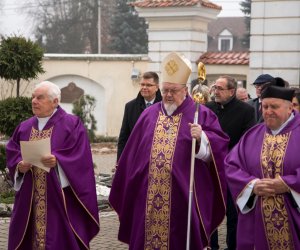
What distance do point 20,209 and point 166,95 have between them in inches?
64.2

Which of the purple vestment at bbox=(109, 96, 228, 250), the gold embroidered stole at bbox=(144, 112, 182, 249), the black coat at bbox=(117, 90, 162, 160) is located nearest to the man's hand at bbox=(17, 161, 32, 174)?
the purple vestment at bbox=(109, 96, 228, 250)

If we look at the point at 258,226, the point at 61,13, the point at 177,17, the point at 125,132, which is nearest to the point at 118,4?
the point at 61,13

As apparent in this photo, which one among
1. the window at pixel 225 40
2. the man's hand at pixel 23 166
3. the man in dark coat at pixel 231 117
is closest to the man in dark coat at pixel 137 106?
the man in dark coat at pixel 231 117

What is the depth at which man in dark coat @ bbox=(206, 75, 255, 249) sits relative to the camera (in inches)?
287

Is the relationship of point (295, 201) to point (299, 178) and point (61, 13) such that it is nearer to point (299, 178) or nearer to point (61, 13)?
point (299, 178)

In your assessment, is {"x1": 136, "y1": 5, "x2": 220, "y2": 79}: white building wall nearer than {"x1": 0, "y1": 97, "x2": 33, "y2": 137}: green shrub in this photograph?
No

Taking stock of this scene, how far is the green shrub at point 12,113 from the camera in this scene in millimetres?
10039

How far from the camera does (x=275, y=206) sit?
16.8 ft

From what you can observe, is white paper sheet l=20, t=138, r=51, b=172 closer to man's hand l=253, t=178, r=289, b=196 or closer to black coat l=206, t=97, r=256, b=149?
man's hand l=253, t=178, r=289, b=196

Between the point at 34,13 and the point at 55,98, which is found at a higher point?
the point at 34,13

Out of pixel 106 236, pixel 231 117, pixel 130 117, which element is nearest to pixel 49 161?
pixel 130 117

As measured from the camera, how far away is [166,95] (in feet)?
19.4

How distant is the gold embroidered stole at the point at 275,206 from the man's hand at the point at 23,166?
2024mm

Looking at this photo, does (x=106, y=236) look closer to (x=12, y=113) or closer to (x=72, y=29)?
(x=12, y=113)
